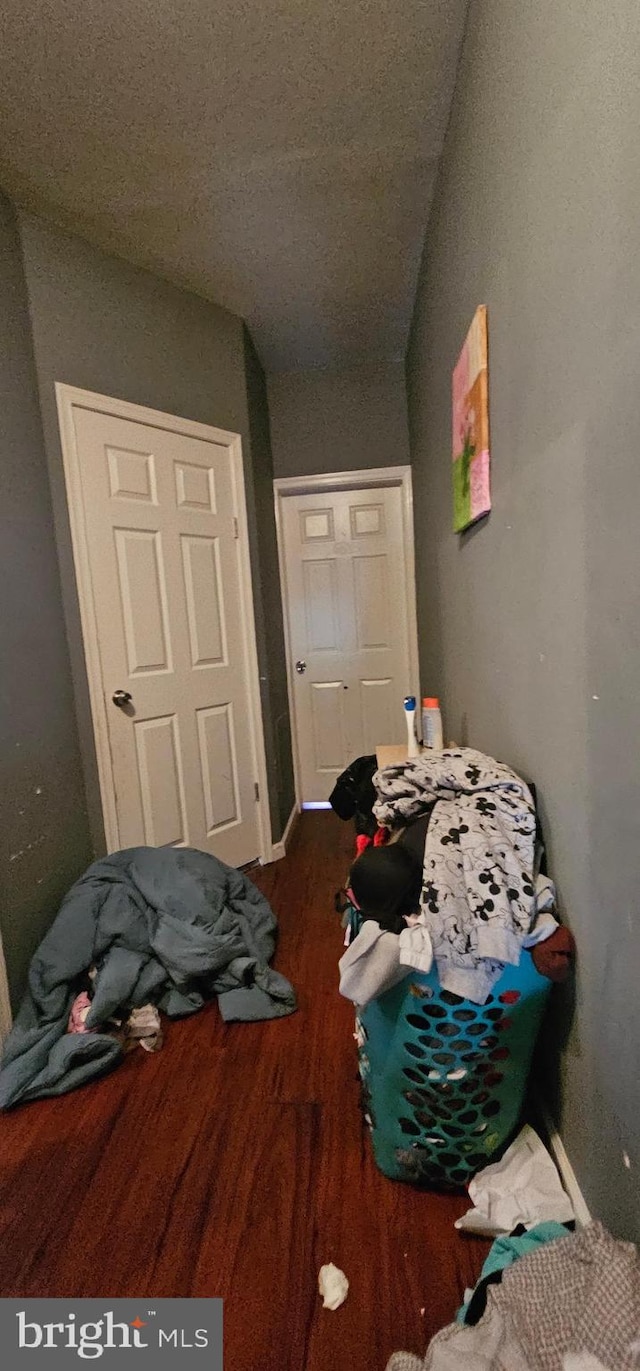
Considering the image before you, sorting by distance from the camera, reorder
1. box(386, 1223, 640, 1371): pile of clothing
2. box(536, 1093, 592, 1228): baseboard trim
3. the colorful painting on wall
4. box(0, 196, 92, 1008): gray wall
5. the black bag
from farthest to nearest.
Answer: the black bag
box(0, 196, 92, 1008): gray wall
the colorful painting on wall
box(536, 1093, 592, 1228): baseboard trim
box(386, 1223, 640, 1371): pile of clothing

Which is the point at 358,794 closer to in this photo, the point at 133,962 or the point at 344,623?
the point at 133,962

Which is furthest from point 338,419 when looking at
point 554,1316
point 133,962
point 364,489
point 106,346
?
point 554,1316

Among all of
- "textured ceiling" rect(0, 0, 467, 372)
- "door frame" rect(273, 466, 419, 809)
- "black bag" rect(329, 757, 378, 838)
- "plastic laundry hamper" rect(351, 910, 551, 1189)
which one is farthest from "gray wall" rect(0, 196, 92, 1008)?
"door frame" rect(273, 466, 419, 809)

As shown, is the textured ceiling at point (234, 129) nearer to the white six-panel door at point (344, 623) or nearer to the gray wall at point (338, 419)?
the gray wall at point (338, 419)

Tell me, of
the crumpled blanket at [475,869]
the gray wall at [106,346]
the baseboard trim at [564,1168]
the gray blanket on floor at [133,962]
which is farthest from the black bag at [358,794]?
the gray wall at [106,346]

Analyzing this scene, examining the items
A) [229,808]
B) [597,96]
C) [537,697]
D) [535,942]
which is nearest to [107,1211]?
[535,942]

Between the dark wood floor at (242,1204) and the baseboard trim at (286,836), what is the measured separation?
1150 mm

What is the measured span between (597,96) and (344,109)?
1.24m

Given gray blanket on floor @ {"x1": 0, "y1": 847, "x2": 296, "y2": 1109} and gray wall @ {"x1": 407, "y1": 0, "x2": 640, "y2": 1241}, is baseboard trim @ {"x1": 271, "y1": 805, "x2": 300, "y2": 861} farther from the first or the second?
gray wall @ {"x1": 407, "y1": 0, "x2": 640, "y2": 1241}

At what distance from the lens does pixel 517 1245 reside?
89 cm

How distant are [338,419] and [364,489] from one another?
41 cm

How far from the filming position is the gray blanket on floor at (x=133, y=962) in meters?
1.49

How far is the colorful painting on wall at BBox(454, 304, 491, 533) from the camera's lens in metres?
1.31

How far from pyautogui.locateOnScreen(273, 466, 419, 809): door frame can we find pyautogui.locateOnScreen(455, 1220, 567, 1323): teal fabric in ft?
8.45
